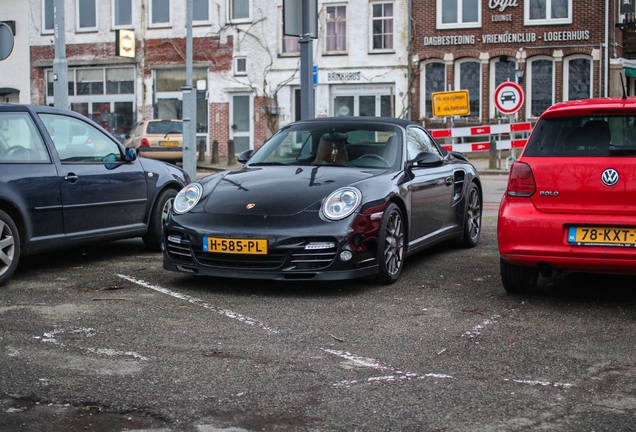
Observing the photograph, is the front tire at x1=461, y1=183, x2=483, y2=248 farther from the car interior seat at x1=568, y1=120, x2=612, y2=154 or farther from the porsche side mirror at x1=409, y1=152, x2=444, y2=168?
the car interior seat at x1=568, y1=120, x2=612, y2=154

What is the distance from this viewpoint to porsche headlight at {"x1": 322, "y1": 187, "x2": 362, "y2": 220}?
738 cm

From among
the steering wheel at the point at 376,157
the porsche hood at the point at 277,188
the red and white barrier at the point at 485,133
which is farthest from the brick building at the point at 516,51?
the porsche hood at the point at 277,188

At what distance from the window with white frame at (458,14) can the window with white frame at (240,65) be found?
26.0 ft

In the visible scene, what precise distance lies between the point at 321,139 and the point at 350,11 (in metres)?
29.1

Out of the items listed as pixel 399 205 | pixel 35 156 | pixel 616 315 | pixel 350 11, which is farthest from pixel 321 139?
pixel 350 11

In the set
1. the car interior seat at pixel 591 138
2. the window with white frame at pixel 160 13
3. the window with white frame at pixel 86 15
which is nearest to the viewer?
the car interior seat at pixel 591 138

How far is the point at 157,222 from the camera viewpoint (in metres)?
9.73

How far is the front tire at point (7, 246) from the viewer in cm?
758

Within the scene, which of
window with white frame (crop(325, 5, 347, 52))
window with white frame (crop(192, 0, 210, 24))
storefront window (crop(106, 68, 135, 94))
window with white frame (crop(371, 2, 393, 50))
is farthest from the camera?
storefront window (crop(106, 68, 135, 94))

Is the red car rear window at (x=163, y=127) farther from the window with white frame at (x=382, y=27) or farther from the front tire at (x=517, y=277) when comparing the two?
the front tire at (x=517, y=277)

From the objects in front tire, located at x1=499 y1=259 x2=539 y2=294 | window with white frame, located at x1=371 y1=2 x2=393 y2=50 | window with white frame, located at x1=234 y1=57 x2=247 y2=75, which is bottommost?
front tire, located at x1=499 y1=259 x2=539 y2=294

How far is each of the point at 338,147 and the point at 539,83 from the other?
90.7 feet

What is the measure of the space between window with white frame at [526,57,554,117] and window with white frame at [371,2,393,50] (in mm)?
5370

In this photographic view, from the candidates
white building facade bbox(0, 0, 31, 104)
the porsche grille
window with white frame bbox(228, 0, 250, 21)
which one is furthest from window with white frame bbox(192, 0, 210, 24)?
the porsche grille
